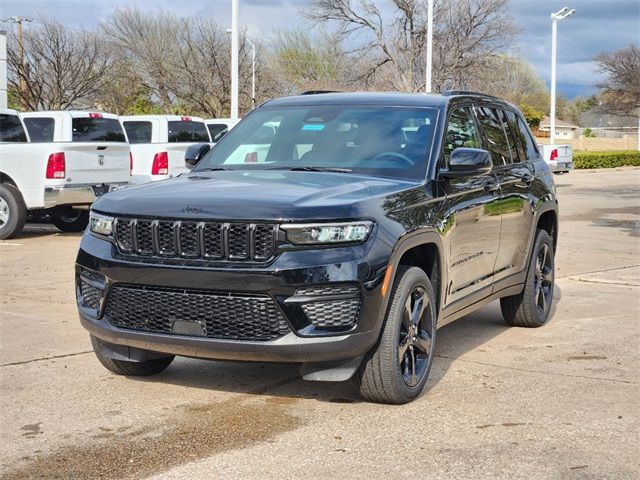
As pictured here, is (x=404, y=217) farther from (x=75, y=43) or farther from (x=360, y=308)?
(x=75, y=43)

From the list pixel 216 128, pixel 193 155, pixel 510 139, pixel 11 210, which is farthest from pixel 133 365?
pixel 216 128

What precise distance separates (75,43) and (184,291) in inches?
1672

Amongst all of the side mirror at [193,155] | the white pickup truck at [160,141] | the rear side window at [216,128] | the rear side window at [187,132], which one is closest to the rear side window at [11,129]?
the white pickup truck at [160,141]

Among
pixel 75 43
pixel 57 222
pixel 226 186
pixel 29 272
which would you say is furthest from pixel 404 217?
pixel 75 43

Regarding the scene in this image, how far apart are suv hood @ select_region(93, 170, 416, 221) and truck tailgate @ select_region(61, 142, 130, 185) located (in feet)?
28.2

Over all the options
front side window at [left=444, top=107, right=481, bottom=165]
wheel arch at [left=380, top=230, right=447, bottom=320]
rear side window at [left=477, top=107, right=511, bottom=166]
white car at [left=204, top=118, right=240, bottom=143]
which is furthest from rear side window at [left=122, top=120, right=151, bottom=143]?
wheel arch at [left=380, top=230, right=447, bottom=320]

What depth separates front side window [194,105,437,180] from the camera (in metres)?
6.07

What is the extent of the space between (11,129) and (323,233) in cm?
1062

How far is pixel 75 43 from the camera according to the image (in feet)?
148

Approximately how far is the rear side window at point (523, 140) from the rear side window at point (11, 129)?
8.58 meters

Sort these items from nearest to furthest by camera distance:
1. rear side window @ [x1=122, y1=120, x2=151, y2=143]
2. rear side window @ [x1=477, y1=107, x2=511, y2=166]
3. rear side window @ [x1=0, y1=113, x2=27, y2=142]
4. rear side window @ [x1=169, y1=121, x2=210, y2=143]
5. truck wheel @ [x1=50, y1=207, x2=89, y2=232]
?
rear side window @ [x1=477, y1=107, x2=511, y2=166] → rear side window @ [x1=0, y1=113, x2=27, y2=142] → truck wheel @ [x1=50, y1=207, x2=89, y2=232] → rear side window @ [x1=122, y1=120, x2=151, y2=143] → rear side window @ [x1=169, y1=121, x2=210, y2=143]

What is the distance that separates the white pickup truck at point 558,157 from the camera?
30469 mm

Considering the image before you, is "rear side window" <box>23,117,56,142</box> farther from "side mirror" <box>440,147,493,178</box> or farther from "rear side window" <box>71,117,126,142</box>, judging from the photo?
"side mirror" <box>440,147,493,178</box>

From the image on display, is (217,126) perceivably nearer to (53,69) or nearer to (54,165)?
(54,165)
